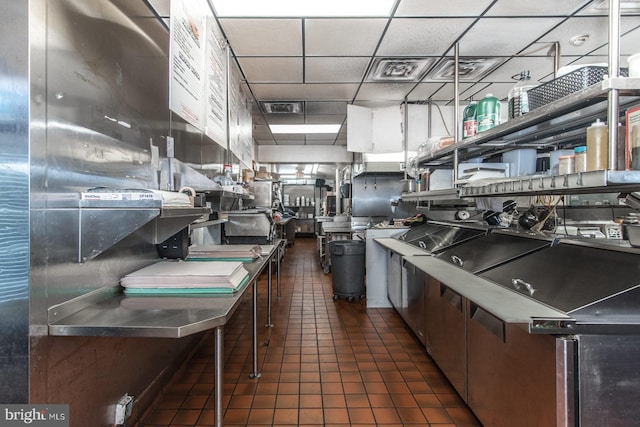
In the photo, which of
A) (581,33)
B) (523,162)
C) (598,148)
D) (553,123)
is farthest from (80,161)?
(581,33)

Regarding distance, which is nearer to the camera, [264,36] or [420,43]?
[264,36]

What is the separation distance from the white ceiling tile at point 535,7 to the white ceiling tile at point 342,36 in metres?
0.89

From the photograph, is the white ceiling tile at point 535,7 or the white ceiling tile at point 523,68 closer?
the white ceiling tile at point 535,7

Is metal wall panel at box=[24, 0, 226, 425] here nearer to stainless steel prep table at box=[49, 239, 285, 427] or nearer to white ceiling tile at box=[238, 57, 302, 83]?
stainless steel prep table at box=[49, 239, 285, 427]

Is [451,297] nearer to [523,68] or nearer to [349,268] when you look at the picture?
[349,268]

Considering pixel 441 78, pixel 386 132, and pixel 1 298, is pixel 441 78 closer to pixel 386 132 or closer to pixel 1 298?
pixel 386 132

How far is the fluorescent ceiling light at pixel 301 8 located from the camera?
2580mm

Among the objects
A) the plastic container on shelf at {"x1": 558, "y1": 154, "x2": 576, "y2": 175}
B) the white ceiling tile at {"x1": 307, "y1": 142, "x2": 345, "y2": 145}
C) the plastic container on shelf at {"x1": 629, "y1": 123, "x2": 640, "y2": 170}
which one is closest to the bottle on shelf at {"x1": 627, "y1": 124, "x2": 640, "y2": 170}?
the plastic container on shelf at {"x1": 629, "y1": 123, "x2": 640, "y2": 170}

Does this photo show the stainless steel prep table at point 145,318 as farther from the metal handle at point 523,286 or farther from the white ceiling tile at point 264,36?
the white ceiling tile at point 264,36

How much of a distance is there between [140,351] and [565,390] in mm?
2070

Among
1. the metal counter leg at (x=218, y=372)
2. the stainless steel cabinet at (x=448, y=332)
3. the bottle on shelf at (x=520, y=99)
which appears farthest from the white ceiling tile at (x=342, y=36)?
the metal counter leg at (x=218, y=372)

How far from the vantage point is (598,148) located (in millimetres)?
1385

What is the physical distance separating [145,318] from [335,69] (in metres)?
3.30

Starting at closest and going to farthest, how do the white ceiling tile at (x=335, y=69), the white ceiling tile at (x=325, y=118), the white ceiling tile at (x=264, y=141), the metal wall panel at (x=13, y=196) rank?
the metal wall panel at (x=13, y=196), the white ceiling tile at (x=335, y=69), the white ceiling tile at (x=325, y=118), the white ceiling tile at (x=264, y=141)
